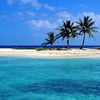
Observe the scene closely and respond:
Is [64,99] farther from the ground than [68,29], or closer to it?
closer to it

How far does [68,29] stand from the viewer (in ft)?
192

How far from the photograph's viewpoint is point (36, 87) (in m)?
18.2

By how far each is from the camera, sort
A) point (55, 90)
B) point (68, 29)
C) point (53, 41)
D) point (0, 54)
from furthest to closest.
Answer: point (53, 41) < point (68, 29) < point (0, 54) < point (55, 90)

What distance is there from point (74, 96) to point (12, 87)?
4.34 meters

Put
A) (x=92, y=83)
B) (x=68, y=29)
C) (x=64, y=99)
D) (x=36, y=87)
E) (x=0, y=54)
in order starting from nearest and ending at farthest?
(x=64, y=99) < (x=36, y=87) < (x=92, y=83) < (x=0, y=54) < (x=68, y=29)

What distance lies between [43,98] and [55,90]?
7.66 ft

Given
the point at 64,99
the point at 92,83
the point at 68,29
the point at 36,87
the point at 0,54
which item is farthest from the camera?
the point at 68,29

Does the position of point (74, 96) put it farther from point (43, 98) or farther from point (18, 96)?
point (18, 96)

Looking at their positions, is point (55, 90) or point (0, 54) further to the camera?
point (0, 54)

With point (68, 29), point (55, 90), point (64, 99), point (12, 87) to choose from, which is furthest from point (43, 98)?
point (68, 29)

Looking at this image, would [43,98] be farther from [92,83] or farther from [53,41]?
[53,41]

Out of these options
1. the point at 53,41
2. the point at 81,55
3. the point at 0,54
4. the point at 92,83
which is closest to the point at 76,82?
the point at 92,83

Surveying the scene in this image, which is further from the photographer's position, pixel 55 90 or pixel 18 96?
pixel 55 90

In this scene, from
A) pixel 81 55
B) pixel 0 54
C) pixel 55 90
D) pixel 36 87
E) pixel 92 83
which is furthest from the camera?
pixel 0 54
